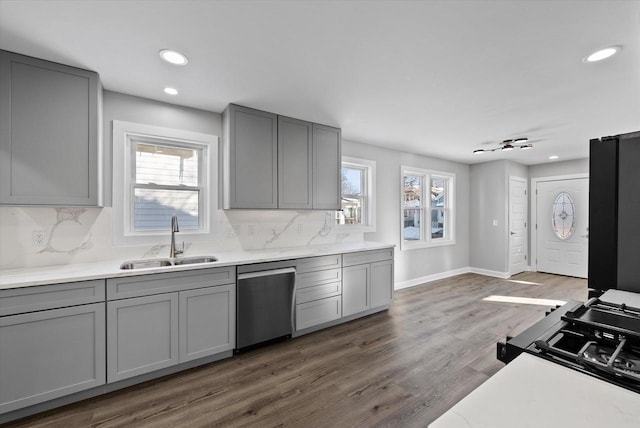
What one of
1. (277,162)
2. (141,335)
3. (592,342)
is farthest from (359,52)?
(141,335)

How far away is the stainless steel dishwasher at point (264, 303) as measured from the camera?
8.85 ft

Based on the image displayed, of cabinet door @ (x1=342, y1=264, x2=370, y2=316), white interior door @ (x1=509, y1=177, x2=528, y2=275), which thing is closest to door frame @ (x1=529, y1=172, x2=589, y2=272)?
white interior door @ (x1=509, y1=177, x2=528, y2=275)

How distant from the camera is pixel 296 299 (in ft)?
10.0

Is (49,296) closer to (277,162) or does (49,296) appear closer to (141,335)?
(141,335)

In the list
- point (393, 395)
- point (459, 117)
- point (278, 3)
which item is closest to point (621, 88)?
point (459, 117)

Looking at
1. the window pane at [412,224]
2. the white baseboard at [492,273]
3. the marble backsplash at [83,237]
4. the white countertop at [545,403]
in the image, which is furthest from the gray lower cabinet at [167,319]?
the white baseboard at [492,273]

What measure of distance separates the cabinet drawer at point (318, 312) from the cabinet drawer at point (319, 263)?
377 millimetres

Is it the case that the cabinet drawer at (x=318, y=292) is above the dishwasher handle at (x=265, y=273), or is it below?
below

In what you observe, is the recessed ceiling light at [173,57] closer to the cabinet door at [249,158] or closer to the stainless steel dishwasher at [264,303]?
the cabinet door at [249,158]

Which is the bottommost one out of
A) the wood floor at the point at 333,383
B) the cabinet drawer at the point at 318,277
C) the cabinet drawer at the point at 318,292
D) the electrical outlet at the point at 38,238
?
the wood floor at the point at 333,383

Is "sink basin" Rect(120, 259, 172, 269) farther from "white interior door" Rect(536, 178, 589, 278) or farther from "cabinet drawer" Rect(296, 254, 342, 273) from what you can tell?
"white interior door" Rect(536, 178, 589, 278)

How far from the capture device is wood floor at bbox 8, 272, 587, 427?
6.31ft

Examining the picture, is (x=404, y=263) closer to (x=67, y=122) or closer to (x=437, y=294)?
(x=437, y=294)

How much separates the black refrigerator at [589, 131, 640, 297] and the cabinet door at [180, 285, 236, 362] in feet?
8.35
